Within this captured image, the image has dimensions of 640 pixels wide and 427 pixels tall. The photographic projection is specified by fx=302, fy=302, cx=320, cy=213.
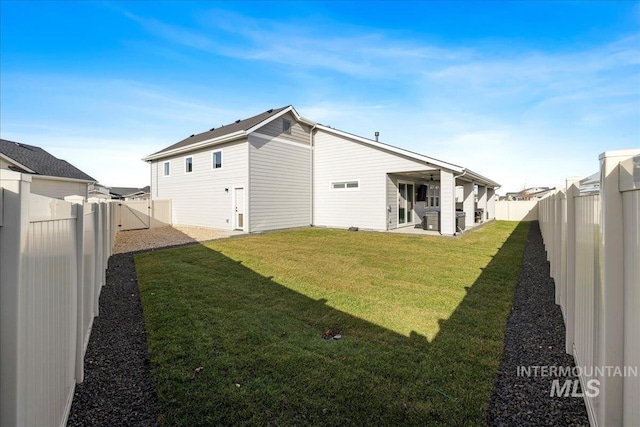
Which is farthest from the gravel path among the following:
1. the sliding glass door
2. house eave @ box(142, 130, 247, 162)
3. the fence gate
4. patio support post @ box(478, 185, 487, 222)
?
patio support post @ box(478, 185, 487, 222)

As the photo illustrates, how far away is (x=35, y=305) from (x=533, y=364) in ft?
13.5

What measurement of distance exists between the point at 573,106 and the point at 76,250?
1538 centimetres

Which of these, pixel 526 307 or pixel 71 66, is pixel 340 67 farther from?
pixel 526 307

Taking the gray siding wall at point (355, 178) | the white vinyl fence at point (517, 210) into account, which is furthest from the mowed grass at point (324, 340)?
the white vinyl fence at point (517, 210)

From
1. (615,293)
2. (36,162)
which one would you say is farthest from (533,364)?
(36,162)

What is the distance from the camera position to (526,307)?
4715 millimetres

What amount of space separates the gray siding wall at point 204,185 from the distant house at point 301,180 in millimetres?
52

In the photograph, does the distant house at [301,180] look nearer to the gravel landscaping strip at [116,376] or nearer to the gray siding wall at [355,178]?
the gray siding wall at [355,178]

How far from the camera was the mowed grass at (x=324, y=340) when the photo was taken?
8.07 ft

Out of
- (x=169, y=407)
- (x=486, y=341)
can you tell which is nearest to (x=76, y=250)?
(x=169, y=407)

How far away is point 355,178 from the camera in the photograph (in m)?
16.0

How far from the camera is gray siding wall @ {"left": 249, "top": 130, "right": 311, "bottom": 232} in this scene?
14.6 metres

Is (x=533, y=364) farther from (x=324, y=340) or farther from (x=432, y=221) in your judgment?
(x=432, y=221)

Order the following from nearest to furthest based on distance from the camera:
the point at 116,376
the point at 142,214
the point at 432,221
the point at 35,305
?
1. the point at 35,305
2. the point at 116,376
3. the point at 432,221
4. the point at 142,214
